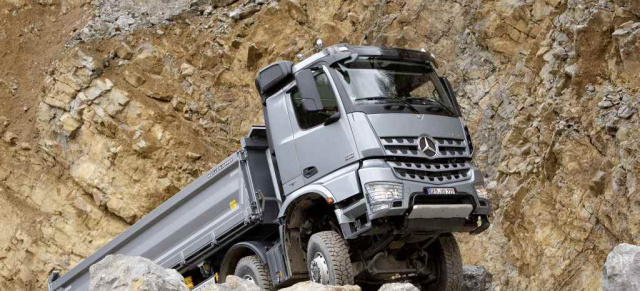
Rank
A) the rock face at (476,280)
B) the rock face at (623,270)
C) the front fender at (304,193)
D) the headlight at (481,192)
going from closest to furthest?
1. the rock face at (623,270)
2. the front fender at (304,193)
3. the headlight at (481,192)
4. the rock face at (476,280)

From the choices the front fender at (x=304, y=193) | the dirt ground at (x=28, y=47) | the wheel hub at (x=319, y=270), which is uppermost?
the dirt ground at (x=28, y=47)

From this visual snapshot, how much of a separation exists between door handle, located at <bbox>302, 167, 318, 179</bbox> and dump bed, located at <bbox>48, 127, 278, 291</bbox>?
74 cm

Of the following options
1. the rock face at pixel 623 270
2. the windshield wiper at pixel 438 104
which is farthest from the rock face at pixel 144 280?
the windshield wiper at pixel 438 104

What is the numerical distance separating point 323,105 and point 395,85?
98 centimetres

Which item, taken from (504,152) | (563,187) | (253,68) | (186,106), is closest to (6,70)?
(186,106)

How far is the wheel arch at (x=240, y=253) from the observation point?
10337 millimetres

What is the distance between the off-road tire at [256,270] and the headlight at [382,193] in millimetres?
2040

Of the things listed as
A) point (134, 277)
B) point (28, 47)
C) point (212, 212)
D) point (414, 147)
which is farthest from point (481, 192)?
point (28, 47)

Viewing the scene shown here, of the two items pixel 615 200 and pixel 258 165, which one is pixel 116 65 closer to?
pixel 258 165

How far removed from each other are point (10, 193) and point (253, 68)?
623 centimetres

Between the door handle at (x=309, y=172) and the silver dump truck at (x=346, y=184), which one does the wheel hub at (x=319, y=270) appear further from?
the door handle at (x=309, y=172)

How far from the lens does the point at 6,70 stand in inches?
819

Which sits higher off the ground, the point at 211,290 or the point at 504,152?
the point at 504,152

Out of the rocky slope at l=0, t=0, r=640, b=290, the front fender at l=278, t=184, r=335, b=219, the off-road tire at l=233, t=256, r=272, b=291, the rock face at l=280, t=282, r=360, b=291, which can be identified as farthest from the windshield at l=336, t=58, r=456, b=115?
the rocky slope at l=0, t=0, r=640, b=290
